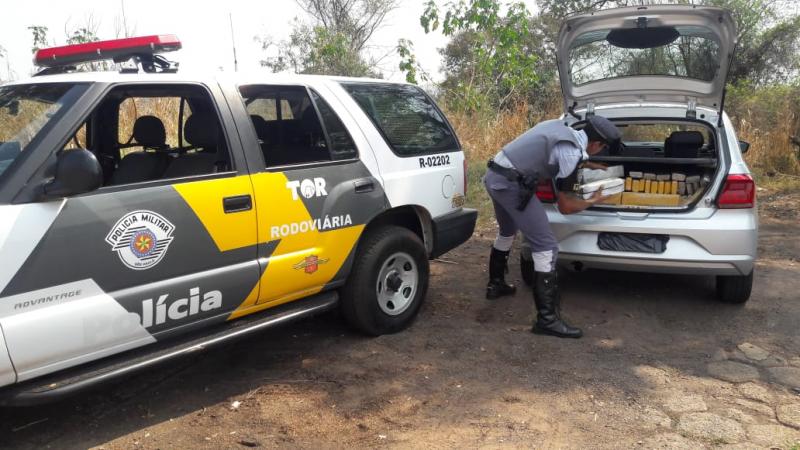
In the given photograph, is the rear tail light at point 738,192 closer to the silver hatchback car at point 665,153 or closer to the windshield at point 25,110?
the silver hatchback car at point 665,153

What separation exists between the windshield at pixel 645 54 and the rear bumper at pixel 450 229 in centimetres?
174

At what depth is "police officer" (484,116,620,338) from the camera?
13.6ft

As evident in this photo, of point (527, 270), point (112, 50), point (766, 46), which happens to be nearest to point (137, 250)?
point (112, 50)

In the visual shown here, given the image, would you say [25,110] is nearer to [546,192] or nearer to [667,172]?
[546,192]

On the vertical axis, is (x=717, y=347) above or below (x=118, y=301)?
below

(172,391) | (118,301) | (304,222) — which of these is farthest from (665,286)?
(118,301)

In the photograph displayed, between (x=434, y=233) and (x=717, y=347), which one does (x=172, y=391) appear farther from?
(x=717, y=347)

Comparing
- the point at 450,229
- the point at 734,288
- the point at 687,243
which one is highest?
the point at 450,229

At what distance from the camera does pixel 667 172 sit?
555 cm

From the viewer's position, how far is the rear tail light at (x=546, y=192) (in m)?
4.76

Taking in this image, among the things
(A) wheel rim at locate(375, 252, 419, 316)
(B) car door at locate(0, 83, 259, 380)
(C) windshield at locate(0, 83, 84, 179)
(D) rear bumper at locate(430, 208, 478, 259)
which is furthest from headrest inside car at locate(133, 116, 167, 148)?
(D) rear bumper at locate(430, 208, 478, 259)

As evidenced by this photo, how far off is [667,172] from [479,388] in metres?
3.12

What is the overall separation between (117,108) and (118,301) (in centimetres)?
155

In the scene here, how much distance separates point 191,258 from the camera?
307 centimetres
